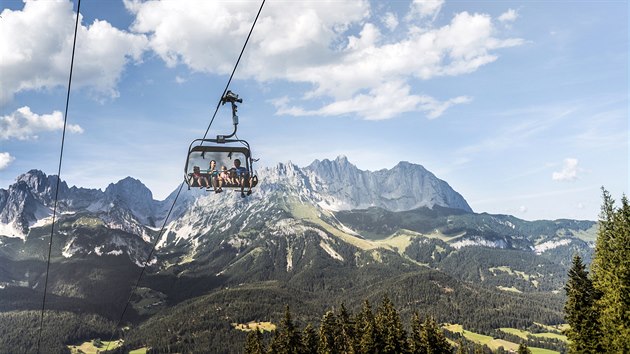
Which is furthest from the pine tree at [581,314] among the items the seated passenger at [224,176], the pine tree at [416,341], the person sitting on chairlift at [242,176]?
the seated passenger at [224,176]

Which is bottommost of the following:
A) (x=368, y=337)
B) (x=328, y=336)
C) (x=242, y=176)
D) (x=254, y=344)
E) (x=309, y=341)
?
(x=309, y=341)

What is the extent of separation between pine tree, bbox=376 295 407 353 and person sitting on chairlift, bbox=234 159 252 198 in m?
42.9

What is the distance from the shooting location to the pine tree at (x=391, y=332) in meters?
64.8

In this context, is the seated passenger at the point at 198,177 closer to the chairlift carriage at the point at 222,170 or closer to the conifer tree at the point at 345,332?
the chairlift carriage at the point at 222,170

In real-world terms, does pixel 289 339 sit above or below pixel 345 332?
below

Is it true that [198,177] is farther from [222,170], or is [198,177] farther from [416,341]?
[416,341]

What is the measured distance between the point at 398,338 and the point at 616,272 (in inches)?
1231

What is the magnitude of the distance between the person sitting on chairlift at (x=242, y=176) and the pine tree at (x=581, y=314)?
37.2m

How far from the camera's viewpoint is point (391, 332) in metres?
65.2

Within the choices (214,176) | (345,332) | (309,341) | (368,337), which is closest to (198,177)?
(214,176)

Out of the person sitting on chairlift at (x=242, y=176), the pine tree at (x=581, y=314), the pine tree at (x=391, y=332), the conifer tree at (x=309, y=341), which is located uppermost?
the person sitting on chairlift at (x=242, y=176)

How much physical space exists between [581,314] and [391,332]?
2550cm

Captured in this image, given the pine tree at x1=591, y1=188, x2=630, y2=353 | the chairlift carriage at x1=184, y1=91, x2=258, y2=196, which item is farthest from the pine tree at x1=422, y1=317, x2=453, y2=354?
the chairlift carriage at x1=184, y1=91, x2=258, y2=196

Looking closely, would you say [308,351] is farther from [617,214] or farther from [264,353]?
[617,214]
